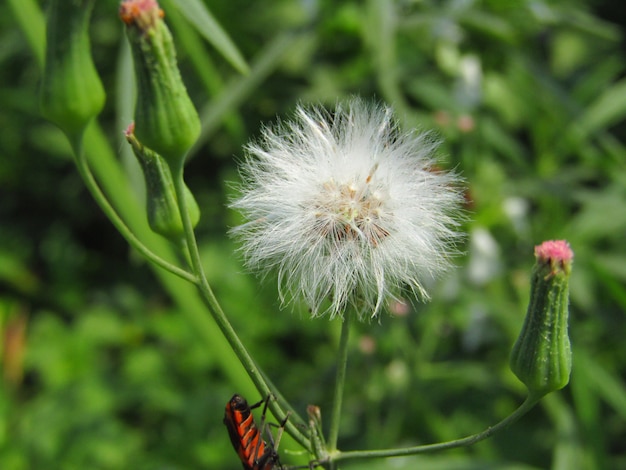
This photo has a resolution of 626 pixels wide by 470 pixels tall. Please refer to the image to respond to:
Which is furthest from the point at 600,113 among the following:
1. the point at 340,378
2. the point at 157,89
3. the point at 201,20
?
the point at 157,89

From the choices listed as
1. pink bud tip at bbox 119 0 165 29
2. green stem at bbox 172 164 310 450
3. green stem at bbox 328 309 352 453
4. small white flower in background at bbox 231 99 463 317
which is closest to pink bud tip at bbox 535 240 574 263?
small white flower in background at bbox 231 99 463 317

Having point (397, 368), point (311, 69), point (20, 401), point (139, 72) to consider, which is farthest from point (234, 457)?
point (139, 72)

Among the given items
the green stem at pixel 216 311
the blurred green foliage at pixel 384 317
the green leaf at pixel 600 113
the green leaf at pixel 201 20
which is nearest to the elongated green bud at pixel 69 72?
the green stem at pixel 216 311

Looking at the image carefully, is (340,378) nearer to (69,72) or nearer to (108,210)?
(108,210)

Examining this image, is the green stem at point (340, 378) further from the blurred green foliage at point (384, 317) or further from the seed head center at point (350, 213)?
the blurred green foliage at point (384, 317)

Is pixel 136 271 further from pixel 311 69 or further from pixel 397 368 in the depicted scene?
pixel 397 368
